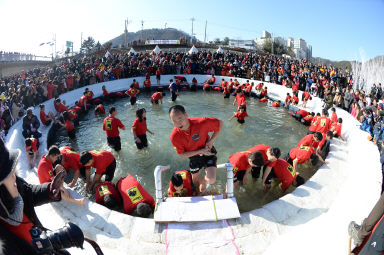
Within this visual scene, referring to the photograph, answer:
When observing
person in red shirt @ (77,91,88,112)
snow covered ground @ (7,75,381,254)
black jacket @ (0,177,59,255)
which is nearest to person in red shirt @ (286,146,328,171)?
snow covered ground @ (7,75,381,254)

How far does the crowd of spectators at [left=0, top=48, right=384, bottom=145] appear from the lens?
370 inches

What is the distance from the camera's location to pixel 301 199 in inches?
157

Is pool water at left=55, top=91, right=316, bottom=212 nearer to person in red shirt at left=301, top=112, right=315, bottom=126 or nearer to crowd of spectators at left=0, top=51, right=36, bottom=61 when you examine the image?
person in red shirt at left=301, top=112, right=315, bottom=126

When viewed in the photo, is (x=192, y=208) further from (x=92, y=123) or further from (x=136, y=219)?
(x=92, y=123)

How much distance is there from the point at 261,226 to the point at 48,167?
3.89 m

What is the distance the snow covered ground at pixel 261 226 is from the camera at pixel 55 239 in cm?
145

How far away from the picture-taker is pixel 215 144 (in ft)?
25.5

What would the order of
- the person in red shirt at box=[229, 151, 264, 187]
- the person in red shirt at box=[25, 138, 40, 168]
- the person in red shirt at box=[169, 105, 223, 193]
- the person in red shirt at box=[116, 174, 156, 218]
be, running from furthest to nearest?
the person in red shirt at box=[25, 138, 40, 168] → the person in red shirt at box=[229, 151, 264, 187] → the person in red shirt at box=[116, 174, 156, 218] → the person in red shirt at box=[169, 105, 223, 193]

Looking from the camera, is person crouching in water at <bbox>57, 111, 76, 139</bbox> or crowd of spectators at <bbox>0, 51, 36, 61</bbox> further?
crowd of spectators at <bbox>0, 51, 36, 61</bbox>

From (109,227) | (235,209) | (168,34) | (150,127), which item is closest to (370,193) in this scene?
(235,209)

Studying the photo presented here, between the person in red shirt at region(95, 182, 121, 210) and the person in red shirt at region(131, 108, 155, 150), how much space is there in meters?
2.39

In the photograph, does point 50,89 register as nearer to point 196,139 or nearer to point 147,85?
point 147,85

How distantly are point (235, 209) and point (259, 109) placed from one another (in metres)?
9.71

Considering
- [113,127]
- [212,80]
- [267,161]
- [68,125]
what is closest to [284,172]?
[267,161]
